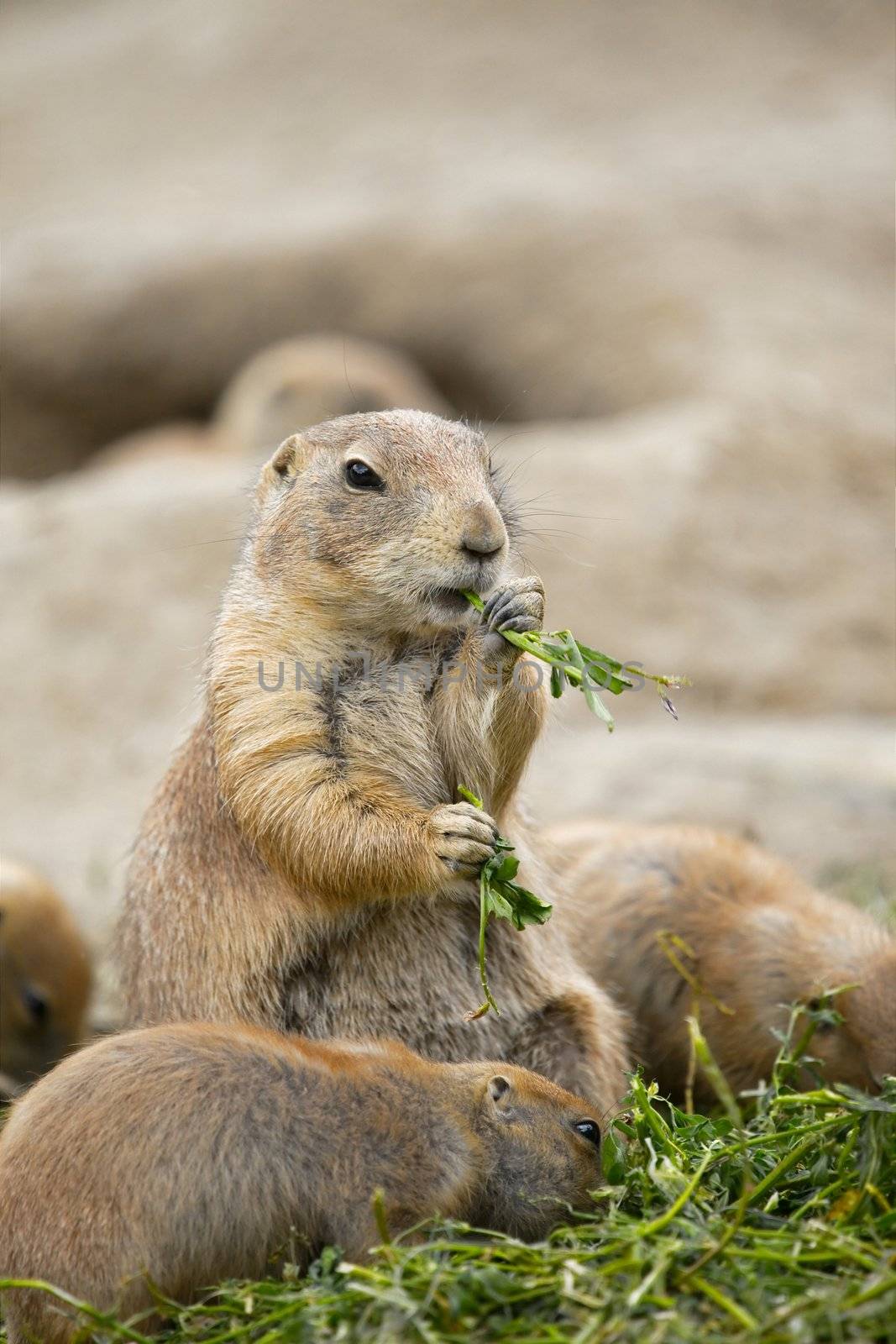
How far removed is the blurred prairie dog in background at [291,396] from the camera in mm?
13266

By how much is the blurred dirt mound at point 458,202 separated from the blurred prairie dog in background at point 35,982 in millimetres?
7275

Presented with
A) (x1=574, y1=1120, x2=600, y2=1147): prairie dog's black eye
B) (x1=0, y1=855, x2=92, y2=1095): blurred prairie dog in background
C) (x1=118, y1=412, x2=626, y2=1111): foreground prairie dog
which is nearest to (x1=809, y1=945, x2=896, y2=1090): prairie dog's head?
(x1=118, y1=412, x2=626, y2=1111): foreground prairie dog

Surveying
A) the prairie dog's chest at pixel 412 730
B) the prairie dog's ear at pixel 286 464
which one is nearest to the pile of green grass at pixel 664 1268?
the prairie dog's chest at pixel 412 730

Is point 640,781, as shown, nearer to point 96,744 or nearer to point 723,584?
point 723,584

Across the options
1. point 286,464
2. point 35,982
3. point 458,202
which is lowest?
point 35,982

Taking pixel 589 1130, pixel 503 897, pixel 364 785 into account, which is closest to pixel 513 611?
pixel 364 785

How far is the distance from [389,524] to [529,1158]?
197 centimetres

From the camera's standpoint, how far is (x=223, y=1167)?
12.2ft

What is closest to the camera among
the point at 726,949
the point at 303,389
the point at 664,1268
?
the point at 664,1268

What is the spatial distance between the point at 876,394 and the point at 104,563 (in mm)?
6449

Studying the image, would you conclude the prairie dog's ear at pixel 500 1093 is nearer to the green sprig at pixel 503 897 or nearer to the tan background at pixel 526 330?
the green sprig at pixel 503 897

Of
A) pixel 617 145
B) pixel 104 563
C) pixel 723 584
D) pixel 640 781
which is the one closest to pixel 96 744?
pixel 104 563

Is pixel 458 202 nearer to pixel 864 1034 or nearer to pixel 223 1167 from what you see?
pixel 864 1034

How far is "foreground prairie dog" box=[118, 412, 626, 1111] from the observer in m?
4.58
